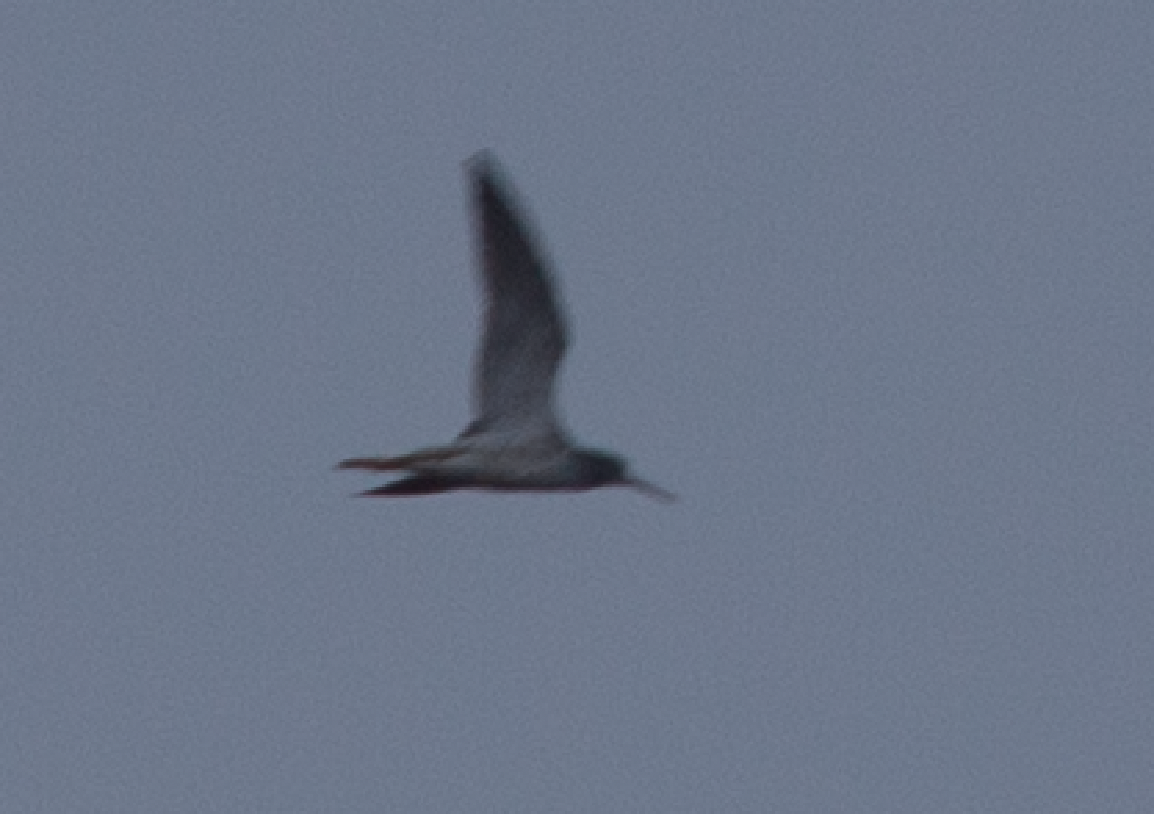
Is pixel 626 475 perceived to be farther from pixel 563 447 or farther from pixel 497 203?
pixel 497 203

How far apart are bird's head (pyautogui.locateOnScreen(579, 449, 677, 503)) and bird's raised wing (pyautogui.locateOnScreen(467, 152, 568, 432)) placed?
0.40 metres

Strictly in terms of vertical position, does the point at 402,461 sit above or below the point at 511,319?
below

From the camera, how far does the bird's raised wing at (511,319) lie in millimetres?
20828

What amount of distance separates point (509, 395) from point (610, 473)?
964mm

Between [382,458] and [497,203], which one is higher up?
[497,203]

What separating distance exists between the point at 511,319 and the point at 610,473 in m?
1.31

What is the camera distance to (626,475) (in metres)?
22.2

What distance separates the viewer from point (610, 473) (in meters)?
22.0

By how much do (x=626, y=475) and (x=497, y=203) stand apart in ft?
7.19

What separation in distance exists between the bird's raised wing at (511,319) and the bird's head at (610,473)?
403 mm

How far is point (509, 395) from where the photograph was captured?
21.4 metres

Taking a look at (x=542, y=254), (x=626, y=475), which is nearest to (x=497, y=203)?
(x=542, y=254)

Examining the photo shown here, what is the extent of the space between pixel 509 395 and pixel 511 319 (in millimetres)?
452

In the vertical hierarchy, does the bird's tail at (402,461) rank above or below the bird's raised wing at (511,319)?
below
